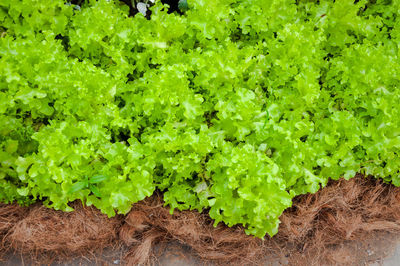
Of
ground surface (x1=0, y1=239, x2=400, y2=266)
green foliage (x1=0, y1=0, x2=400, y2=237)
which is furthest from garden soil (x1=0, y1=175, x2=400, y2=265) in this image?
green foliage (x1=0, y1=0, x2=400, y2=237)

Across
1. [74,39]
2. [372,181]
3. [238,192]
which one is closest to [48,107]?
[74,39]

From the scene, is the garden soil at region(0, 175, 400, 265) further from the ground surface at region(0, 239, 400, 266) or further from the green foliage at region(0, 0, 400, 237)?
the green foliage at region(0, 0, 400, 237)

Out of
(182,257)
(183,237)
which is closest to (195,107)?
(183,237)

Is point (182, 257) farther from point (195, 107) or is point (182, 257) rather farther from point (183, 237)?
point (195, 107)

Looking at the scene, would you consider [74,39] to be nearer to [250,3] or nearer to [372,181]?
[250,3]

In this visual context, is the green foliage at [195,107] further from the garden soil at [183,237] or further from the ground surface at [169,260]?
the ground surface at [169,260]

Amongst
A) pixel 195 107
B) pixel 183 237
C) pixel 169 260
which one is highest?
pixel 195 107
